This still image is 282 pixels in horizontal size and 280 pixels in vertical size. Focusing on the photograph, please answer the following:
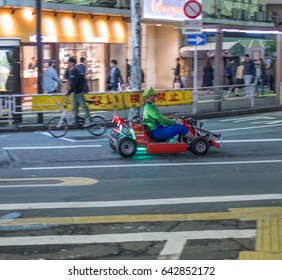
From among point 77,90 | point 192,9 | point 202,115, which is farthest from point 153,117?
point 192,9

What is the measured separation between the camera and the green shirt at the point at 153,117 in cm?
1113

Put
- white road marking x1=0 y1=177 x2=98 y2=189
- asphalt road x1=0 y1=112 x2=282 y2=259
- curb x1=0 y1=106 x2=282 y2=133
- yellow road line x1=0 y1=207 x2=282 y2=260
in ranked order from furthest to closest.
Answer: curb x1=0 y1=106 x2=282 y2=133
white road marking x1=0 y1=177 x2=98 y2=189
yellow road line x1=0 y1=207 x2=282 y2=260
asphalt road x1=0 y1=112 x2=282 y2=259

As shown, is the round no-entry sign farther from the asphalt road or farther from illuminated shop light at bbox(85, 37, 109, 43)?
illuminated shop light at bbox(85, 37, 109, 43)

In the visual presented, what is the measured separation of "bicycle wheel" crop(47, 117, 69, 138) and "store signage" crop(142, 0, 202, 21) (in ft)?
41.2

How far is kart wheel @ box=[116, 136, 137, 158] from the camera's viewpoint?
11273 mm

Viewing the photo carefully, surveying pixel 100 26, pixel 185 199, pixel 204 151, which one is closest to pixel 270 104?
pixel 100 26

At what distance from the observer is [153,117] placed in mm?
11164

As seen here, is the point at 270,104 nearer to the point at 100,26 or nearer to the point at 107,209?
the point at 100,26

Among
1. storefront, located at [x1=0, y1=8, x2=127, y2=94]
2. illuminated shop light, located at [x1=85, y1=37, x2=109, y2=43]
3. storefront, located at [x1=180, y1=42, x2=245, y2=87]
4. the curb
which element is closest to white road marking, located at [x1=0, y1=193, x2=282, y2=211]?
the curb

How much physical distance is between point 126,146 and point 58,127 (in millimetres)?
3725

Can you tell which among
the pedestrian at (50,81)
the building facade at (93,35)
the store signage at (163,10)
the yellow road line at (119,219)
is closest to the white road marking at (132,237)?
the yellow road line at (119,219)

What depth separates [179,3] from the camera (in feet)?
91.1

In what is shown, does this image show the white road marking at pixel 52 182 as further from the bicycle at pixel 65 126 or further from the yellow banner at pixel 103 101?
the yellow banner at pixel 103 101
